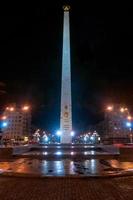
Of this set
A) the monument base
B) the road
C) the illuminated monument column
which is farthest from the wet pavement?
the monument base

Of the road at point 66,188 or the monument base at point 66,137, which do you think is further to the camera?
the monument base at point 66,137

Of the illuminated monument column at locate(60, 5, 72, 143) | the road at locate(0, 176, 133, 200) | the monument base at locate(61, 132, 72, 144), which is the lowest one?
the road at locate(0, 176, 133, 200)

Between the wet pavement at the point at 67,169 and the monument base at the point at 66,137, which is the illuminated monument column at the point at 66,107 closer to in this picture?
the monument base at the point at 66,137

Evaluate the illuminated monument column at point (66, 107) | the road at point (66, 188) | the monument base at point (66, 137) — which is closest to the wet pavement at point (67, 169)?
the road at point (66, 188)

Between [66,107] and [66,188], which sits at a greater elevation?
[66,107]

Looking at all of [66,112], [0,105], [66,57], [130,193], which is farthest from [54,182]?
[0,105]

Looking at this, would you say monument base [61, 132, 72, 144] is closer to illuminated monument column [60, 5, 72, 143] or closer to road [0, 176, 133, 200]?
illuminated monument column [60, 5, 72, 143]

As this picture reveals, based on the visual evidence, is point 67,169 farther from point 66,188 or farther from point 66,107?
point 66,107

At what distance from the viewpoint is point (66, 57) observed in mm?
38125

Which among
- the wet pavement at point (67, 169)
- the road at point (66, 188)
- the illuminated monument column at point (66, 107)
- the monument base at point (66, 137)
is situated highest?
the illuminated monument column at point (66, 107)

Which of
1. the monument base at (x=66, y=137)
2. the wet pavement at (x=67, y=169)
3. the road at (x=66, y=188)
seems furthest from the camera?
the monument base at (x=66, y=137)

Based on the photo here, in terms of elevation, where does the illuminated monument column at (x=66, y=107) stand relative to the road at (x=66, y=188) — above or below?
above

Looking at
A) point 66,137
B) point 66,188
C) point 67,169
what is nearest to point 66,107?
point 66,137

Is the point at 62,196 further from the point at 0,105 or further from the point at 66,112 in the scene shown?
the point at 0,105
